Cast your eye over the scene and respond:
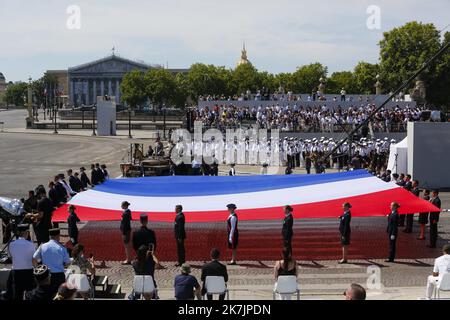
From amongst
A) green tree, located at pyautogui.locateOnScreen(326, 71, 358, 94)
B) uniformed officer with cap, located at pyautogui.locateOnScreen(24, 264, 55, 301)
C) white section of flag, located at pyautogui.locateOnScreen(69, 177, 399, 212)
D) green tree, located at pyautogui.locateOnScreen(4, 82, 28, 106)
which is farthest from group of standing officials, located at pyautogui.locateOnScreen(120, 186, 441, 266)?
green tree, located at pyautogui.locateOnScreen(4, 82, 28, 106)

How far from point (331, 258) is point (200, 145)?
18.5 meters

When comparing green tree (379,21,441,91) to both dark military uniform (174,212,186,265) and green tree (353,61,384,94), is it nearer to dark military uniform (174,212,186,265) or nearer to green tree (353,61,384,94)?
green tree (353,61,384,94)

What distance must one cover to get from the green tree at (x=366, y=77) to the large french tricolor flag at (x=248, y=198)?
202 feet

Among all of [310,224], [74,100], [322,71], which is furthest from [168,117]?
[310,224]

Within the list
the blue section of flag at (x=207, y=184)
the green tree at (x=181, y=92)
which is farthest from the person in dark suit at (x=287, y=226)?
the green tree at (x=181, y=92)

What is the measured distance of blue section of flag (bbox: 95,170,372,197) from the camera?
16703 millimetres

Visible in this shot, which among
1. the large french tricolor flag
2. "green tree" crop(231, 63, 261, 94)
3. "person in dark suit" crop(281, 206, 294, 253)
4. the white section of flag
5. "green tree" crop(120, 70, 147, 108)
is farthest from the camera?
"green tree" crop(120, 70, 147, 108)

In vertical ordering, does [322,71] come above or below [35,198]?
above

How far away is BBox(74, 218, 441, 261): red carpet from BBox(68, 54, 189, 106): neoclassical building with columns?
140026 millimetres

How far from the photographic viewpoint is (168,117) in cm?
11412

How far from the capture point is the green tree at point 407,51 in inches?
2662

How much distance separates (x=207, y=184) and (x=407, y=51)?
56817 mm

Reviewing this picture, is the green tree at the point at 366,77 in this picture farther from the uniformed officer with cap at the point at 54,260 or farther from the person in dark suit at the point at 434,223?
the uniformed officer with cap at the point at 54,260
